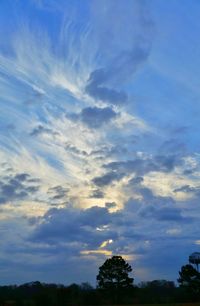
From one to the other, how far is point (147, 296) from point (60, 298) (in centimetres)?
2365

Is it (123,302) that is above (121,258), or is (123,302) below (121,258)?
below

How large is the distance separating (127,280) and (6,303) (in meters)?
28.6

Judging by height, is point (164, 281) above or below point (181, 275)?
above

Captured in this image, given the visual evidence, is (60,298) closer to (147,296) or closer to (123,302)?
(123,302)

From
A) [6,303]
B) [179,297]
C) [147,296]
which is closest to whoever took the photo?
[6,303]

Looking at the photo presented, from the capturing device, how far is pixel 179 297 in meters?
87.9

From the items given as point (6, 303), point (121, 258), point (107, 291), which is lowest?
point (6, 303)

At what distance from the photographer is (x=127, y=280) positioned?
95.6 meters

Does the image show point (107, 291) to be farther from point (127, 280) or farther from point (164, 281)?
point (164, 281)

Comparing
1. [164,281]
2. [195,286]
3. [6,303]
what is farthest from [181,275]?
[164,281]

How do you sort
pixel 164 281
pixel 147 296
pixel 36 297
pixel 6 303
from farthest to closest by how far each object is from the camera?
pixel 164 281 → pixel 147 296 → pixel 36 297 → pixel 6 303

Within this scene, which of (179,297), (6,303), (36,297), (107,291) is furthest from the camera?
(107,291)

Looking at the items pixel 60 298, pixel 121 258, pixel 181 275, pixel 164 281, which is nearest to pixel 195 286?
pixel 181 275

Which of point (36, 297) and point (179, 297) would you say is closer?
point (36, 297)
